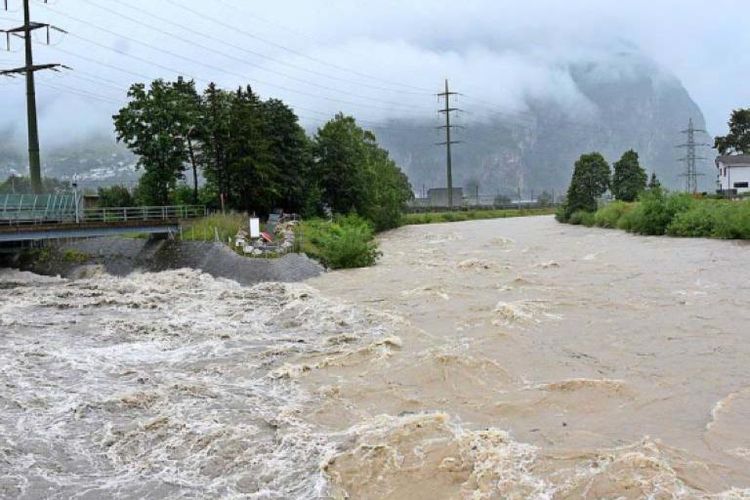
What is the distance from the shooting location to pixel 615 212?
5812cm

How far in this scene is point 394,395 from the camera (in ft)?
38.7

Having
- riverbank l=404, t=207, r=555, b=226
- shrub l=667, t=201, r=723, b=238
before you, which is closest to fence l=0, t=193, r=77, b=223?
shrub l=667, t=201, r=723, b=238

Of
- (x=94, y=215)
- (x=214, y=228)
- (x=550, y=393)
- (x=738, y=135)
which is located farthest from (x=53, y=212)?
(x=738, y=135)

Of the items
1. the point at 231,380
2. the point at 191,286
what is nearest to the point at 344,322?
the point at 231,380

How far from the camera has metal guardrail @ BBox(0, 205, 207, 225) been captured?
38.7 m

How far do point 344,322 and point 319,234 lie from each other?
67.4ft

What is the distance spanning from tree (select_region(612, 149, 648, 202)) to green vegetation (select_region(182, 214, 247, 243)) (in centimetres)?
4313

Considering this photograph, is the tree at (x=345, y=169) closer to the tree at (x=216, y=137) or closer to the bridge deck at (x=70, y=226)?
the tree at (x=216, y=137)

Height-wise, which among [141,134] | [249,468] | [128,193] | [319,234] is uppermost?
[141,134]

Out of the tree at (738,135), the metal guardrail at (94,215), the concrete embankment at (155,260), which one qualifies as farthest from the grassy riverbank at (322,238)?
the tree at (738,135)

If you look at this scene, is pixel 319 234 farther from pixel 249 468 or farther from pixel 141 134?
pixel 249 468

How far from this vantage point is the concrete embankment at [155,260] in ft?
101

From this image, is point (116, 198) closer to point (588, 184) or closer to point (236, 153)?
point (236, 153)

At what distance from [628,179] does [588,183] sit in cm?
415
